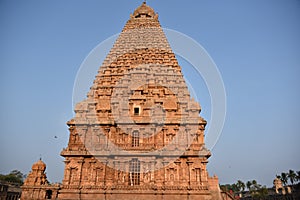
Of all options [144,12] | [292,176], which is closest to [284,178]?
[292,176]

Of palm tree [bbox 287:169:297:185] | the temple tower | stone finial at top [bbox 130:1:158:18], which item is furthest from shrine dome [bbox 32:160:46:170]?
palm tree [bbox 287:169:297:185]

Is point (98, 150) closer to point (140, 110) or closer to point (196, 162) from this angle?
point (140, 110)

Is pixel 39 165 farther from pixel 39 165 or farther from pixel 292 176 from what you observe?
pixel 292 176

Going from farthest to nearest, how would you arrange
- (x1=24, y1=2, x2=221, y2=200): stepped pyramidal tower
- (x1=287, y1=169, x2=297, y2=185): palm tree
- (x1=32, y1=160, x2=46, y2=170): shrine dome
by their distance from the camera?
(x1=287, y1=169, x2=297, y2=185): palm tree
(x1=32, y1=160, x2=46, y2=170): shrine dome
(x1=24, y1=2, x2=221, y2=200): stepped pyramidal tower

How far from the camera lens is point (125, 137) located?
1005 inches

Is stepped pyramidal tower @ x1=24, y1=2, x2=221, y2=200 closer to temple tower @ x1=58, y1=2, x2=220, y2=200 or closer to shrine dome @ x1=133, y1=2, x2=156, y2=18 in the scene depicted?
temple tower @ x1=58, y1=2, x2=220, y2=200

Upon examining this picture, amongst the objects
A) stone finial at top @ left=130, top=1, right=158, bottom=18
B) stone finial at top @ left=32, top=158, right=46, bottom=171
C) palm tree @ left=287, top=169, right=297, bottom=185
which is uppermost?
stone finial at top @ left=130, top=1, right=158, bottom=18

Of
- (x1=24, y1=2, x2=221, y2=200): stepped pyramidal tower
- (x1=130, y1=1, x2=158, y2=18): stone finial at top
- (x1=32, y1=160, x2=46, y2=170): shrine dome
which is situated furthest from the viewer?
(x1=130, y1=1, x2=158, y2=18): stone finial at top

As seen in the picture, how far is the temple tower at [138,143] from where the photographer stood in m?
22.8

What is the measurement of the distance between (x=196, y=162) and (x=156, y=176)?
14.0ft

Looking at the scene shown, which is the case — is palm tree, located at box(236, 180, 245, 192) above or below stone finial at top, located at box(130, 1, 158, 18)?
below

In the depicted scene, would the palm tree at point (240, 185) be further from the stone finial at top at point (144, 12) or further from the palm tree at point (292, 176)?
the stone finial at top at point (144, 12)

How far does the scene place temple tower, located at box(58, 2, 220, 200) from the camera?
22812 mm

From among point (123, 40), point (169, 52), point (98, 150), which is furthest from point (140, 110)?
point (123, 40)
